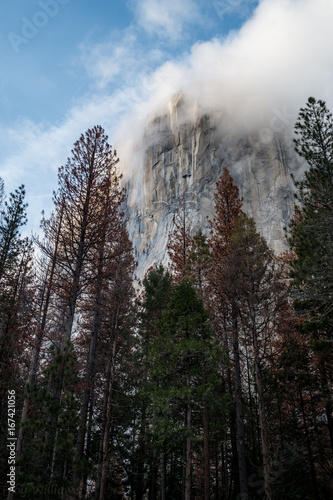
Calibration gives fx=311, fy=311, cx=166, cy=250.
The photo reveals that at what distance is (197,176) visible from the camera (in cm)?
5794

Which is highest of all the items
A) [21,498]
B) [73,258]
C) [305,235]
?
[305,235]

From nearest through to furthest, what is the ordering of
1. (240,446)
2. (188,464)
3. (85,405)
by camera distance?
(188,464) < (85,405) < (240,446)

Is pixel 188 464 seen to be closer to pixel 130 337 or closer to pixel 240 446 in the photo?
pixel 240 446

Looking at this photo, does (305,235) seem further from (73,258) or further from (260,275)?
(73,258)

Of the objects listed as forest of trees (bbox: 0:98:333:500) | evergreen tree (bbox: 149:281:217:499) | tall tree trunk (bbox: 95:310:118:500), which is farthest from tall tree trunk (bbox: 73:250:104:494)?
evergreen tree (bbox: 149:281:217:499)

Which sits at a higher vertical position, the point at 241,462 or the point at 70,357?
the point at 70,357

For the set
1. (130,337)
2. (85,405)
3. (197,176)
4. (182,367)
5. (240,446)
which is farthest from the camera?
(197,176)

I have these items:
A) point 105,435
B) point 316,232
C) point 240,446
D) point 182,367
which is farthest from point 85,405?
point 316,232

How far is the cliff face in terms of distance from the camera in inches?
1992

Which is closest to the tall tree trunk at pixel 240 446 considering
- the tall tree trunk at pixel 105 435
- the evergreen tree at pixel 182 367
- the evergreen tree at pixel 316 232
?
the evergreen tree at pixel 182 367

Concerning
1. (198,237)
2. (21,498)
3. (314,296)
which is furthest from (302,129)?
(21,498)

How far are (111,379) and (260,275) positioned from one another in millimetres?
6748

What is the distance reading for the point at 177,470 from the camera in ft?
58.2

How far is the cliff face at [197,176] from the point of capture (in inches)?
1992
